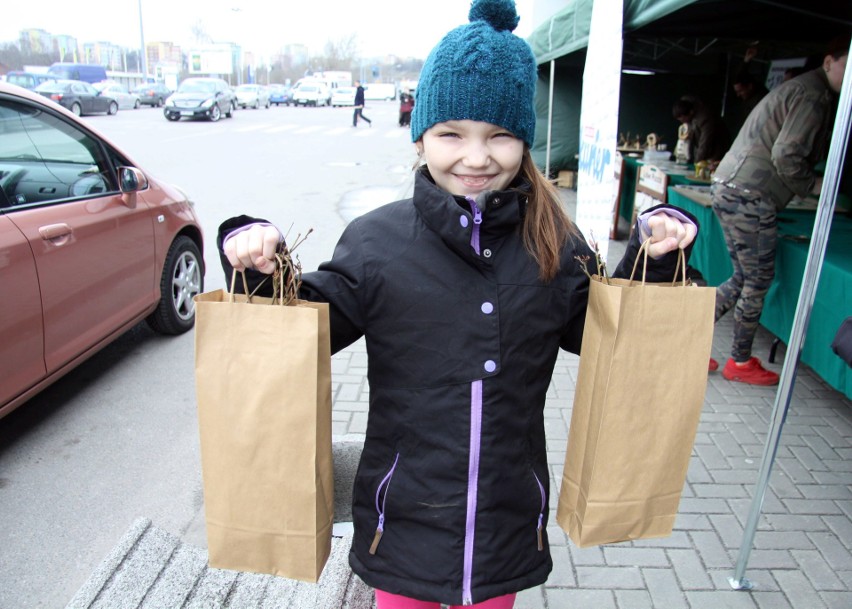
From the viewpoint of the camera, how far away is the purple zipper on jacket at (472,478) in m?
1.36

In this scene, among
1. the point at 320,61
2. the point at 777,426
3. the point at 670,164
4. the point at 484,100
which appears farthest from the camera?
the point at 320,61

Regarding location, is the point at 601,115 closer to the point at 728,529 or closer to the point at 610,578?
the point at 728,529

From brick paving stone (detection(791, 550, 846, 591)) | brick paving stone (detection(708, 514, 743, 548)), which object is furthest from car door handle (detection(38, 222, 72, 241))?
brick paving stone (detection(791, 550, 846, 591))

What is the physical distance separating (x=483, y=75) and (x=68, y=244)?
9.42ft

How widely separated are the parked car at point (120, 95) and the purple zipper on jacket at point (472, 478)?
30.9 m

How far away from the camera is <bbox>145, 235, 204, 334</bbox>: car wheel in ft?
15.3

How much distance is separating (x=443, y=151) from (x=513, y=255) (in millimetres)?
261

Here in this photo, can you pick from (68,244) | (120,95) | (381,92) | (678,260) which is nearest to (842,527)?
(678,260)

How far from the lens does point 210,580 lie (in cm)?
238

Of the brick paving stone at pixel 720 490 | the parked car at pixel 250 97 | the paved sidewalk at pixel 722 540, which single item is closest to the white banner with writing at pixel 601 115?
the paved sidewalk at pixel 722 540

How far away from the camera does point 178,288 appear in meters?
4.85

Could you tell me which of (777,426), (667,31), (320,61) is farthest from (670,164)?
(320,61)

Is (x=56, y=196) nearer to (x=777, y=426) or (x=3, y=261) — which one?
(x=3, y=261)

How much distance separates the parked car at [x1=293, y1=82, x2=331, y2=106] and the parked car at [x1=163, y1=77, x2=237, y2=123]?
56.9ft
